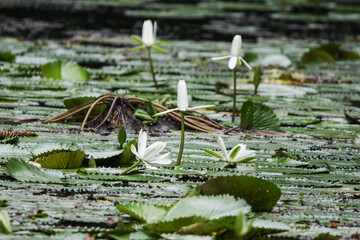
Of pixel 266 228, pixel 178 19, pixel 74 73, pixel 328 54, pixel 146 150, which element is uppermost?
pixel 178 19

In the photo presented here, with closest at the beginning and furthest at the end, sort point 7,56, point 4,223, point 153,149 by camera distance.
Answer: point 4,223 → point 153,149 → point 7,56

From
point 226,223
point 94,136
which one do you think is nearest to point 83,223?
Answer: point 226,223

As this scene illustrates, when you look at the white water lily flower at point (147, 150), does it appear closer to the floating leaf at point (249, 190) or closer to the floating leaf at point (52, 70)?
the floating leaf at point (249, 190)

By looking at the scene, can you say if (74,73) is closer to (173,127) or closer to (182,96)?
(173,127)

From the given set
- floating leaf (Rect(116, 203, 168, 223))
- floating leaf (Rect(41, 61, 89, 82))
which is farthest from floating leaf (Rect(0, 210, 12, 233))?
floating leaf (Rect(41, 61, 89, 82))

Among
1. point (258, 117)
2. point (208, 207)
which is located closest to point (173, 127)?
point (258, 117)

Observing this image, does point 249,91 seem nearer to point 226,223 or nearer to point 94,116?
point 94,116

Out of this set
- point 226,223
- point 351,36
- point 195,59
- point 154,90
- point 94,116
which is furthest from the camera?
point 351,36
